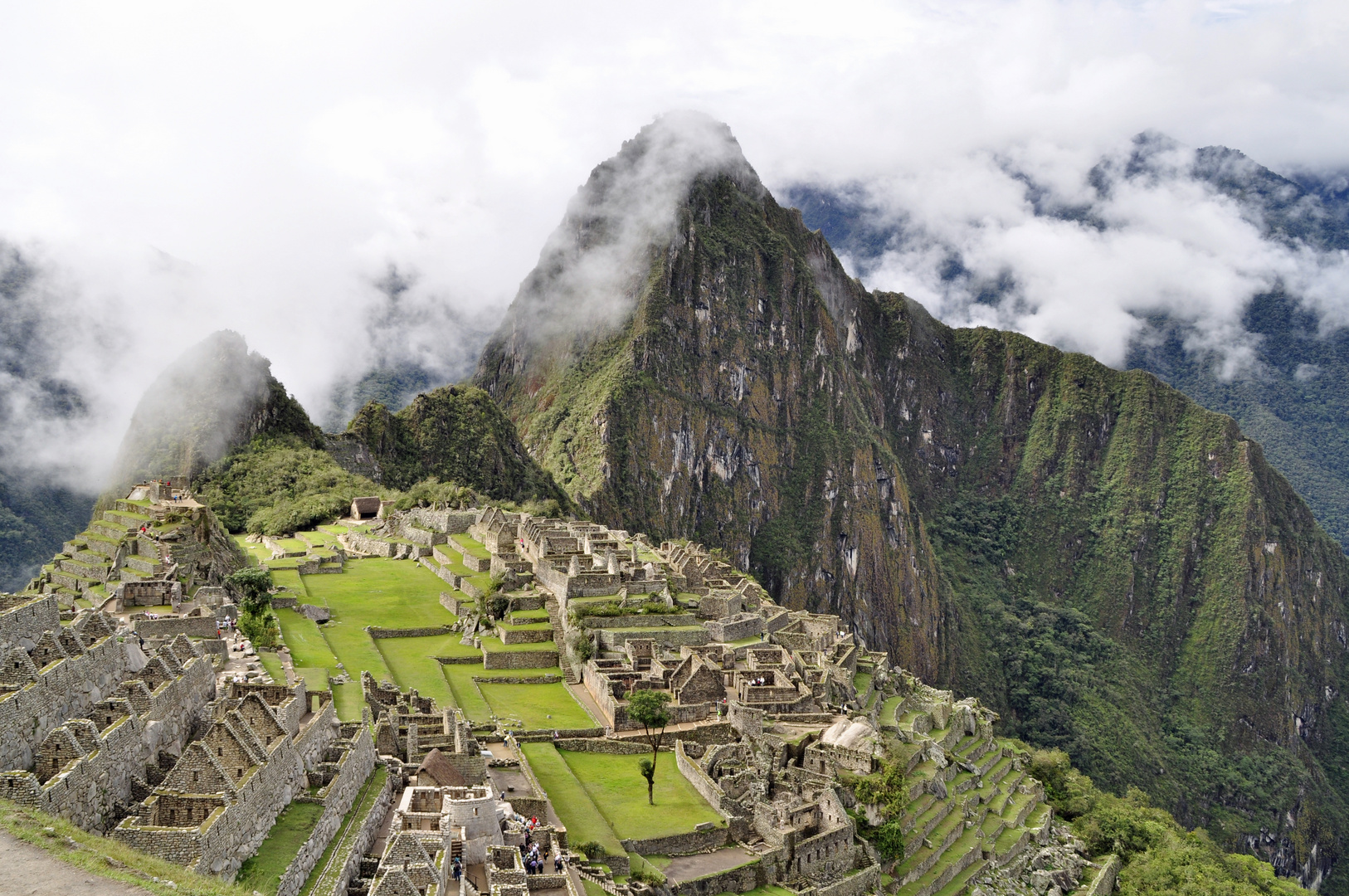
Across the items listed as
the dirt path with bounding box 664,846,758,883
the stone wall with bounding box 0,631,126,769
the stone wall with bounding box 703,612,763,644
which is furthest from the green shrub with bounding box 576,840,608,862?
the stone wall with bounding box 703,612,763,644

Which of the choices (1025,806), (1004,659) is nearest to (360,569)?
(1025,806)

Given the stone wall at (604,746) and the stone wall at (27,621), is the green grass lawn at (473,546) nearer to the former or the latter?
the stone wall at (604,746)

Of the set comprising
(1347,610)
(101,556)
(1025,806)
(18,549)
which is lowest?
(1347,610)

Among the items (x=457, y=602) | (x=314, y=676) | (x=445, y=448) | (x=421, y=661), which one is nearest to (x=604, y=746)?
(x=421, y=661)

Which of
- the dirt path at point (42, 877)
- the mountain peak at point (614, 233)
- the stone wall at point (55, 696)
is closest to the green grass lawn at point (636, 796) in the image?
the stone wall at point (55, 696)

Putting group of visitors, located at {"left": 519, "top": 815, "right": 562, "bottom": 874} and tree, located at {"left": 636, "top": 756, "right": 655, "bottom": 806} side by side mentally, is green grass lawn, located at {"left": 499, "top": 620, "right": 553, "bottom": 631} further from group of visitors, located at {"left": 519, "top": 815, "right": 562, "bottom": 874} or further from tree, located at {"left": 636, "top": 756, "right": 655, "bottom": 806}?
group of visitors, located at {"left": 519, "top": 815, "right": 562, "bottom": 874}

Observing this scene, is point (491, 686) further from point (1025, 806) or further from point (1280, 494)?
point (1280, 494)
